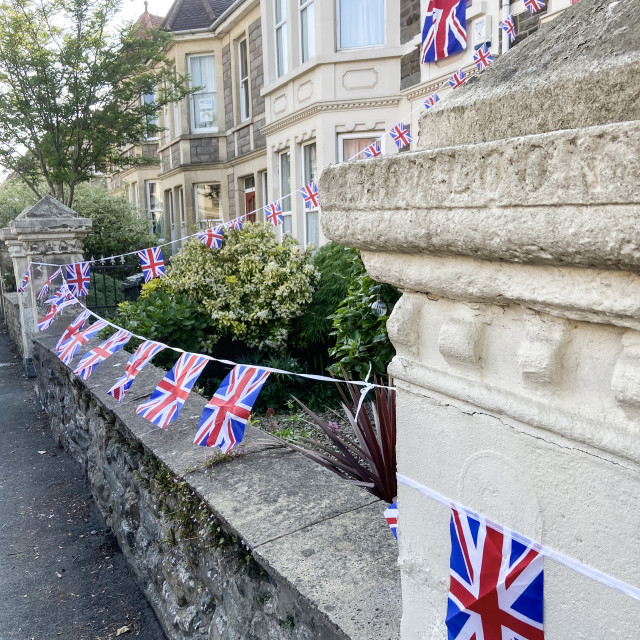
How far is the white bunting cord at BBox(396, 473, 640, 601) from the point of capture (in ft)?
3.47

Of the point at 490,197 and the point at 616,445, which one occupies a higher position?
the point at 490,197

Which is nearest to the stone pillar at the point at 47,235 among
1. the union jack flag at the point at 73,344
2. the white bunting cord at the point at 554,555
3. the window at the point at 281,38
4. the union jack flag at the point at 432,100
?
the union jack flag at the point at 73,344

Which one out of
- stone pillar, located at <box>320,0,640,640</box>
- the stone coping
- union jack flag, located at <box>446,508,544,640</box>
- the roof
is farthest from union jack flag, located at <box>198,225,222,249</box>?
the roof

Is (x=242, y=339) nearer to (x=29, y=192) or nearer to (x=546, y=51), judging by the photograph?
(x=546, y=51)

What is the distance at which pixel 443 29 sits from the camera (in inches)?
346

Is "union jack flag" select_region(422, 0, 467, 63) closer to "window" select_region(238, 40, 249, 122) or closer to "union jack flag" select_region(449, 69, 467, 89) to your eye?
"union jack flag" select_region(449, 69, 467, 89)

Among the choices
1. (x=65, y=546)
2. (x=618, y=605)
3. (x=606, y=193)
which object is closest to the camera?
(x=606, y=193)

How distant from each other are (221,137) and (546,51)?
18.7 m

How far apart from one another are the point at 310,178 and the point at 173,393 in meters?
9.50

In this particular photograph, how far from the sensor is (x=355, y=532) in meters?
2.36

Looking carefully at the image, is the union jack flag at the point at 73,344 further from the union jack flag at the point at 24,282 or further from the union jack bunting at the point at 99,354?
the union jack flag at the point at 24,282

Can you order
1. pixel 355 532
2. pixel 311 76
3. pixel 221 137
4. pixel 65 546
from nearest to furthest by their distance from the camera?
pixel 355 532 < pixel 65 546 < pixel 311 76 < pixel 221 137

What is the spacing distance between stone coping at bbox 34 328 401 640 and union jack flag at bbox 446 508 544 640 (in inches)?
19.7

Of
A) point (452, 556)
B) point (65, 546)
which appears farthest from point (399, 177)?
point (65, 546)
